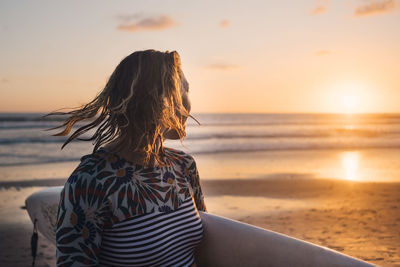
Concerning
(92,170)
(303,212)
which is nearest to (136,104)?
(92,170)

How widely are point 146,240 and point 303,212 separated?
4.48 metres

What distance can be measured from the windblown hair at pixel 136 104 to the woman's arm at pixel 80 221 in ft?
0.54

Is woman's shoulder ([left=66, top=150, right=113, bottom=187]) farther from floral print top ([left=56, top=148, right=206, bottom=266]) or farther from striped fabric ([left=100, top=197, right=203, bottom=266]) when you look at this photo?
striped fabric ([left=100, top=197, right=203, bottom=266])

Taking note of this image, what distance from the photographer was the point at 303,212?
17.6 ft

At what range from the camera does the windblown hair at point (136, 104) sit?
4.21ft

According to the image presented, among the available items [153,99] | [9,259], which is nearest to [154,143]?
[153,99]

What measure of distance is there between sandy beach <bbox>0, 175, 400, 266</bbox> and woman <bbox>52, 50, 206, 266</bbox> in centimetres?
272

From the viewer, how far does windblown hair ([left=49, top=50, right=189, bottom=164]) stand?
1.28 m

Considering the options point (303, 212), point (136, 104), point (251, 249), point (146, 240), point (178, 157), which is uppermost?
point (136, 104)

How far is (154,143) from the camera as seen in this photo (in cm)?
138

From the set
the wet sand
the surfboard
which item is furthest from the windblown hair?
the wet sand

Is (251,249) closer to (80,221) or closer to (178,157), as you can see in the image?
(178,157)

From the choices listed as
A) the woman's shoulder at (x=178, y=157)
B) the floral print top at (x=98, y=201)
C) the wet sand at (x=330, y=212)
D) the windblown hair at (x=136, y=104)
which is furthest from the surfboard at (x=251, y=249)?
the wet sand at (x=330, y=212)

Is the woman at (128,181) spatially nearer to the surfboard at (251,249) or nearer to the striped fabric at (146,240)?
the striped fabric at (146,240)
